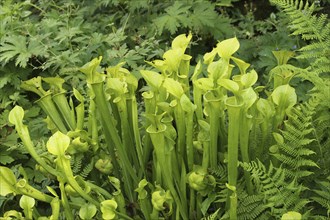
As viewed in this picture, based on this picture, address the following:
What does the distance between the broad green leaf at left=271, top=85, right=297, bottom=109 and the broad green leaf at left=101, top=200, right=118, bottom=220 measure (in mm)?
561

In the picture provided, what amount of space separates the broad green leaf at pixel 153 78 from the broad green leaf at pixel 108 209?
1.21ft

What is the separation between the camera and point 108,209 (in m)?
1.41

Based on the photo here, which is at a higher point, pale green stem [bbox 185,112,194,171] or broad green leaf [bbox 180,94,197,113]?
broad green leaf [bbox 180,94,197,113]

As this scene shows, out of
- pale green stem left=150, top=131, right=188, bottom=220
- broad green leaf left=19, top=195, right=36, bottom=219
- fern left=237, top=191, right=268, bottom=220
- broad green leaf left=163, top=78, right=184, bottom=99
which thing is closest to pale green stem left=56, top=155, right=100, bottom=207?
broad green leaf left=19, top=195, right=36, bottom=219

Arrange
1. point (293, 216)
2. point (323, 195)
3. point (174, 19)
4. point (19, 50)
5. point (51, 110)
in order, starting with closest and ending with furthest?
point (293, 216) < point (323, 195) < point (51, 110) < point (19, 50) < point (174, 19)

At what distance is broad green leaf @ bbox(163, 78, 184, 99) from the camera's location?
1.43 meters

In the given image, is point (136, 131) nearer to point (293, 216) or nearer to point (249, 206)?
point (249, 206)

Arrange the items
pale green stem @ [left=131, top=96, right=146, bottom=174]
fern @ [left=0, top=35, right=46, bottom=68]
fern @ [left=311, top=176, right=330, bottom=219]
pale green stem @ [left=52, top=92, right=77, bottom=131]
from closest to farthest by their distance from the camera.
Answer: fern @ [left=311, top=176, right=330, bottom=219]
pale green stem @ [left=131, top=96, right=146, bottom=174]
pale green stem @ [left=52, top=92, right=77, bottom=131]
fern @ [left=0, top=35, right=46, bottom=68]

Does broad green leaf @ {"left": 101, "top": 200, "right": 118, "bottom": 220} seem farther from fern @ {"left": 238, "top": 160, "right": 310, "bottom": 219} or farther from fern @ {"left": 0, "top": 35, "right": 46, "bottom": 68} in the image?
fern @ {"left": 0, "top": 35, "right": 46, "bottom": 68}

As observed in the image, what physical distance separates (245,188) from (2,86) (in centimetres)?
127

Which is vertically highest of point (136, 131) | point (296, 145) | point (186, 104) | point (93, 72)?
point (93, 72)

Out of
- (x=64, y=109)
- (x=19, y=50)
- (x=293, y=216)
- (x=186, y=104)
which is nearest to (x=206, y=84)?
(x=186, y=104)

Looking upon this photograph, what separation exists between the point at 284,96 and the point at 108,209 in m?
0.61

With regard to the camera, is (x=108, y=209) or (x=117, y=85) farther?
(x=117, y=85)
